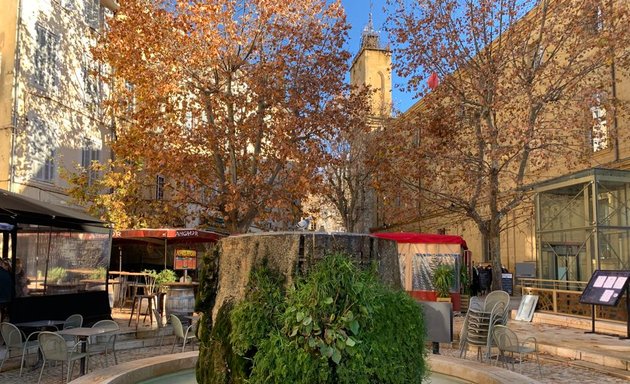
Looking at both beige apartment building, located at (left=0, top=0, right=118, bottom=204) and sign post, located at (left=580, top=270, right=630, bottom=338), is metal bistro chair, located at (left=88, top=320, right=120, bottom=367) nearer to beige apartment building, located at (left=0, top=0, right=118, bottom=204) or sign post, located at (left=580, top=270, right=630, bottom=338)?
sign post, located at (left=580, top=270, right=630, bottom=338)

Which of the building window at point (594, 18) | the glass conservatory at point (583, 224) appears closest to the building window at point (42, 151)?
the glass conservatory at point (583, 224)

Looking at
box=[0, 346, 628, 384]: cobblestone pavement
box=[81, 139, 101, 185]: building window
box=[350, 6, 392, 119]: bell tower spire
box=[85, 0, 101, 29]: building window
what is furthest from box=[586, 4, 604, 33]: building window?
box=[350, 6, 392, 119]: bell tower spire

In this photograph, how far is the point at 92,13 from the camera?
82.5 ft

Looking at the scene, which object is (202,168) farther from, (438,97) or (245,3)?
(438,97)

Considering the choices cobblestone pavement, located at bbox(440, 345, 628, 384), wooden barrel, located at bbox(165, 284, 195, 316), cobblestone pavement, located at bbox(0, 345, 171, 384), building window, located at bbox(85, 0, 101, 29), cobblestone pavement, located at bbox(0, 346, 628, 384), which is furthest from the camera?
building window, located at bbox(85, 0, 101, 29)

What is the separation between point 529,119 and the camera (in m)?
17.1

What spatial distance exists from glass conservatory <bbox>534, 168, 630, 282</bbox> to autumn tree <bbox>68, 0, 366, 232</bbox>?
7.33 m

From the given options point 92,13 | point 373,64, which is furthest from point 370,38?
point 92,13

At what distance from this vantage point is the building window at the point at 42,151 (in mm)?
21028

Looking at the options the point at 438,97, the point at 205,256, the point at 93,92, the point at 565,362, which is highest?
the point at 93,92

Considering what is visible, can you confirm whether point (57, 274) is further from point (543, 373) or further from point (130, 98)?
point (543, 373)

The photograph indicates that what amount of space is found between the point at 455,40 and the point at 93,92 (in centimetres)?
1510

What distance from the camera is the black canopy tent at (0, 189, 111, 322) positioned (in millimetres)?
11617

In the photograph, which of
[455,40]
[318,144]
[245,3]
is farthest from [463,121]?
[245,3]
